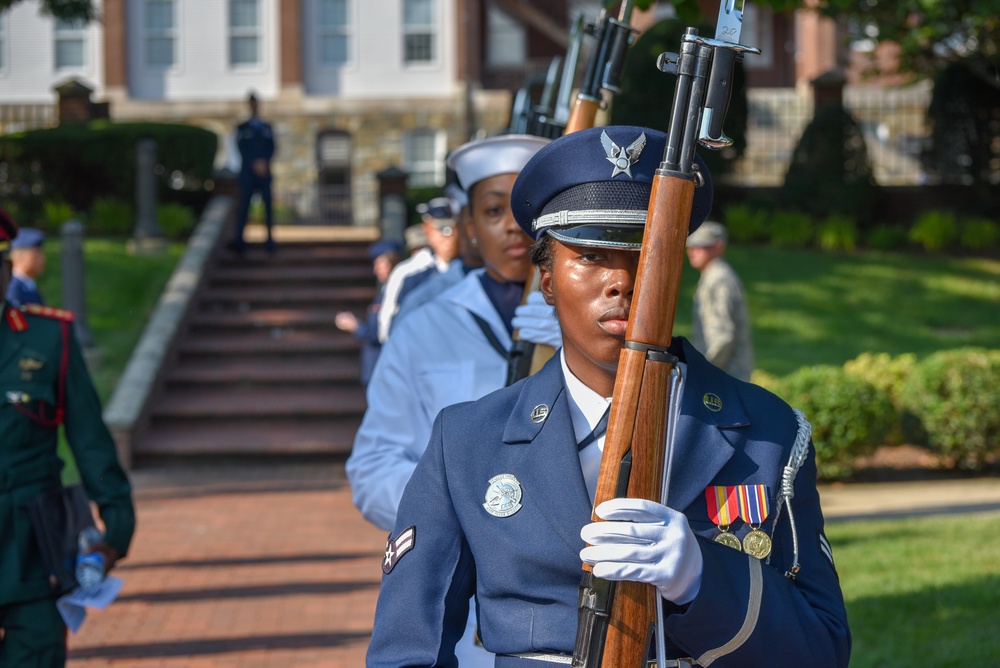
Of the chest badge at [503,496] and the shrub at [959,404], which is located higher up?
the chest badge at [503,496]

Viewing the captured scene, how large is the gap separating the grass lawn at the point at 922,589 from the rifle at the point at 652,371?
401cm

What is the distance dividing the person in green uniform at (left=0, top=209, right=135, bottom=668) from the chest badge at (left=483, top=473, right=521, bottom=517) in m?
2.47

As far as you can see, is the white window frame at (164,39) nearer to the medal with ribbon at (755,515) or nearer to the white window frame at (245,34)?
the white window frame at (245,34)

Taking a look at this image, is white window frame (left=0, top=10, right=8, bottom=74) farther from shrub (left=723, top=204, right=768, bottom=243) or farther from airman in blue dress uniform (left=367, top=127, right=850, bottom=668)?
airman in blue dress uniform (left=367, top=127, right=850, bottom=668)

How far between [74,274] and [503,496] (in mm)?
12409

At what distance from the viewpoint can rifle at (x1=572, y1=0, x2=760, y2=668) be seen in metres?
2.11

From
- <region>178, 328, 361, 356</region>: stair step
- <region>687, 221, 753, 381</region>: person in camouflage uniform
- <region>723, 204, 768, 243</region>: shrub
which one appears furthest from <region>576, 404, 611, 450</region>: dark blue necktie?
<region>723, 204, 768, 243</region>: shrub

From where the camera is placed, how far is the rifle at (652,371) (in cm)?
211

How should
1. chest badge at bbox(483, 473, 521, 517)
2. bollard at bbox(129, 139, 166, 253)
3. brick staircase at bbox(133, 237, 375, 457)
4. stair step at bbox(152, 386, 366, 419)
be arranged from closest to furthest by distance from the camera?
chest badge at bbox(483, 473, 521, 517) → brick staircase at bbox(133, 237, 375, 457) → stair step at bbox(152, 386, 366, 419) → bollard at bbox(129, 139, 166, 253)

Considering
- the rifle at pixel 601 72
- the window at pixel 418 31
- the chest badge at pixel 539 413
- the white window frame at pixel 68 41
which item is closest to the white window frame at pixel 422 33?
the window at pixel 418 31

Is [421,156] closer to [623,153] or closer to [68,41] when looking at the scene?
[68,41]

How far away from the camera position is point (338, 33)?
99.8ft

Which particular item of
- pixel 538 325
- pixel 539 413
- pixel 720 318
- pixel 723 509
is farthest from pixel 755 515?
pixel 720 318

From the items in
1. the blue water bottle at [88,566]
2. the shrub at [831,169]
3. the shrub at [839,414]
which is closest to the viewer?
the blue water bottle at [88,566]
